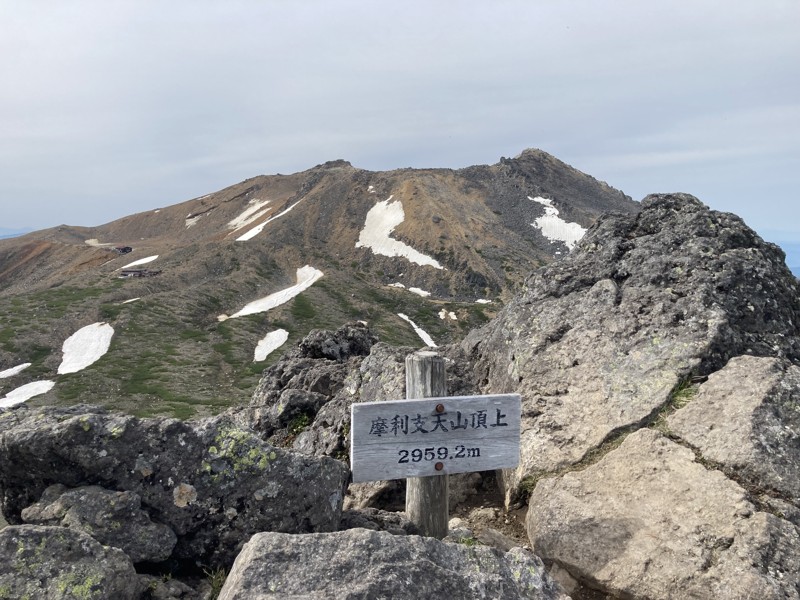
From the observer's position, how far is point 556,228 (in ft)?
571

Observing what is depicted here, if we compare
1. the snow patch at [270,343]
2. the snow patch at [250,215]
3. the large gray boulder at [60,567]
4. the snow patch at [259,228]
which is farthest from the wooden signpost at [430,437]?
the snow patch at [250,215]

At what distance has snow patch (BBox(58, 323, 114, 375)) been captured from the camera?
257ft

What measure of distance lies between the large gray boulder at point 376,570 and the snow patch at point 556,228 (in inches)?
6465

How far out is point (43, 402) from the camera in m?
63.5

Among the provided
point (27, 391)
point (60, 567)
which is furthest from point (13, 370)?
point (60, 567)

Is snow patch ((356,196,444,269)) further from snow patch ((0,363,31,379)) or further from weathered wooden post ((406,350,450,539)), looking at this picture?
weathered wooden post ((406,350,450,539))

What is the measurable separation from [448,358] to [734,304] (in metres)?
7.73

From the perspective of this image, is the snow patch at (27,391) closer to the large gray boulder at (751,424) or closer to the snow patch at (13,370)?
the snow patch at (13,370)

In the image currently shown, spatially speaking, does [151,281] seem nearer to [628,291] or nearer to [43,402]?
[43,402]

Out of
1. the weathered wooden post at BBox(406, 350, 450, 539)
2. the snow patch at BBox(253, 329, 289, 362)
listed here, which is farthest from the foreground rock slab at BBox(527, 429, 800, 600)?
the snow patch at BBox(253, 329, 289, 362)

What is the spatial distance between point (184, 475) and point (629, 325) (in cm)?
1043

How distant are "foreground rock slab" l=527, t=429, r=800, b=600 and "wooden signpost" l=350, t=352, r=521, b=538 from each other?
5.01 ft

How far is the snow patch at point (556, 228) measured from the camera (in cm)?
16900

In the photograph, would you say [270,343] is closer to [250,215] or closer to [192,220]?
[250,215]
